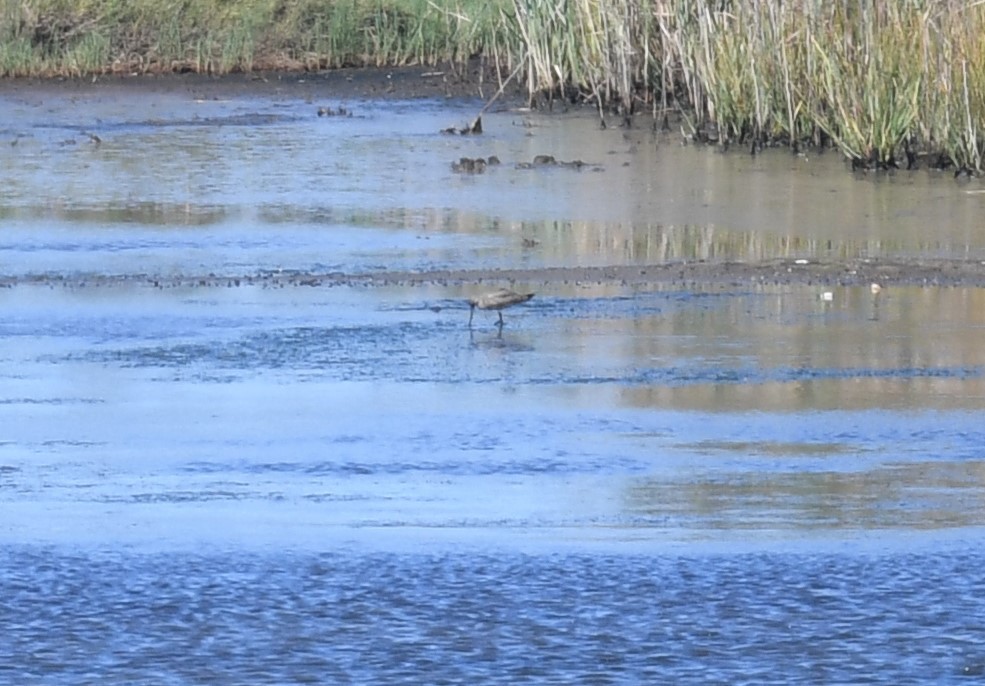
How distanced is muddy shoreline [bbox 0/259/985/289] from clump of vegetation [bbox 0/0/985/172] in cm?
345

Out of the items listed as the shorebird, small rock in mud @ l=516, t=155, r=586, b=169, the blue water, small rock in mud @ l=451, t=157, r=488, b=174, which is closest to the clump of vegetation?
small rock in mud @ l=516, t=155, r=586, b=169

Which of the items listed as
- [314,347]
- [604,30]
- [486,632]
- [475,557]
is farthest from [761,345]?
[604,30]

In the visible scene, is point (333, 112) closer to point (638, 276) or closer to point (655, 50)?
point (655, 50)

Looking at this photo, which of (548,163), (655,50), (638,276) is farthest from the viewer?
(655,50)

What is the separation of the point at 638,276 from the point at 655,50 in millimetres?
8506

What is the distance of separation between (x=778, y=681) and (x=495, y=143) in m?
13.2

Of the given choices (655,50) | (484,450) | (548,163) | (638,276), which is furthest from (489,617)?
(655,50)

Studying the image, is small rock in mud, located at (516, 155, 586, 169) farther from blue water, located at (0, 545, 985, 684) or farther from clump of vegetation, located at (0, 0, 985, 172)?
blue water, located at (0, 545, 985, 684)

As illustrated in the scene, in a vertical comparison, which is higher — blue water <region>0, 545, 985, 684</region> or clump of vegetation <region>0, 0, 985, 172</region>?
clump of vegetation <region>0, 0, 985, 172</region>

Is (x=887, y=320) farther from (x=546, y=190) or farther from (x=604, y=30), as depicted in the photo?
(x=604, y=30)

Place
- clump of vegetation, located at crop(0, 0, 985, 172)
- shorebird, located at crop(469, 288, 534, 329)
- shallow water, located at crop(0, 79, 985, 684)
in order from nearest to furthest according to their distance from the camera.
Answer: shallow water, located at crop(0, 79, 985, 684) → shorebird, located at crop(469, 288, 534, 329) → clump of vegetation, located at crop(0, 0, 985, 172)

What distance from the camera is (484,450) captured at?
6941 millimetres

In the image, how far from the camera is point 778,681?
4617mm

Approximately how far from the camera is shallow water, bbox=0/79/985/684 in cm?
495
